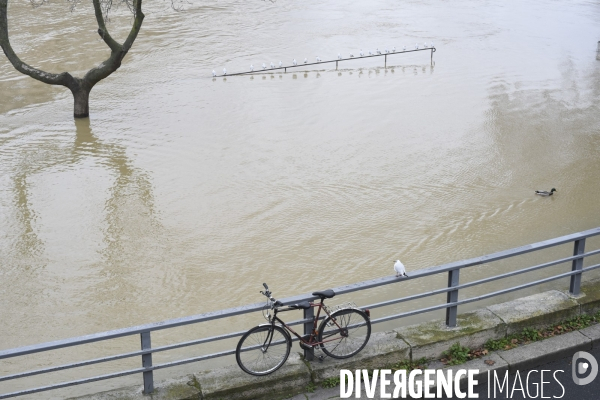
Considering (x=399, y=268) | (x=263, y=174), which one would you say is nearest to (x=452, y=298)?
(x=399, y=268)

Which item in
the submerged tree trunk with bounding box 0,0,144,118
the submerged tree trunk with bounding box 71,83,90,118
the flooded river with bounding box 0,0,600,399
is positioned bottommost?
the flooded river with bounding box 0,0,600,399

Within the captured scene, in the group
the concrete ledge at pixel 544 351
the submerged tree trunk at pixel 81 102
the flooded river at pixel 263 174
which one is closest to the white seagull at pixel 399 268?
the concrete ledge at pixel 544 351

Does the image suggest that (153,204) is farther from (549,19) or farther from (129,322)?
(549,19)

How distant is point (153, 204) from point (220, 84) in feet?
28.5

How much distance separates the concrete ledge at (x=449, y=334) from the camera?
5531 millimetres

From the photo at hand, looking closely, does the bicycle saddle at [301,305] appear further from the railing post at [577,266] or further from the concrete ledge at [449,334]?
the railing post at [577,266]

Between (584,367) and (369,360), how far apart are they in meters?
1.75

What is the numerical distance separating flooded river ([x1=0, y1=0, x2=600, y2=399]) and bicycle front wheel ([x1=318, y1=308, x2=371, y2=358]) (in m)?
2.37

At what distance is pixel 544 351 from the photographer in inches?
220

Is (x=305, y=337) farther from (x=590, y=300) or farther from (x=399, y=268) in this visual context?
(x=590, y=300)

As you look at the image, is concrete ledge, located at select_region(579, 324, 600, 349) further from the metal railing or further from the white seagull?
the white seagull

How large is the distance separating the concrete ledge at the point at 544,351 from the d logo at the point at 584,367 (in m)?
0.06

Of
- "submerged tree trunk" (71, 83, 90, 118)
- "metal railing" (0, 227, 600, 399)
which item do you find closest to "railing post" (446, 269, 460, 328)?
"metal railing" (0, 227, 600, 399)

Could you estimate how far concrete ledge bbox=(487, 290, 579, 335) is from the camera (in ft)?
19.1
